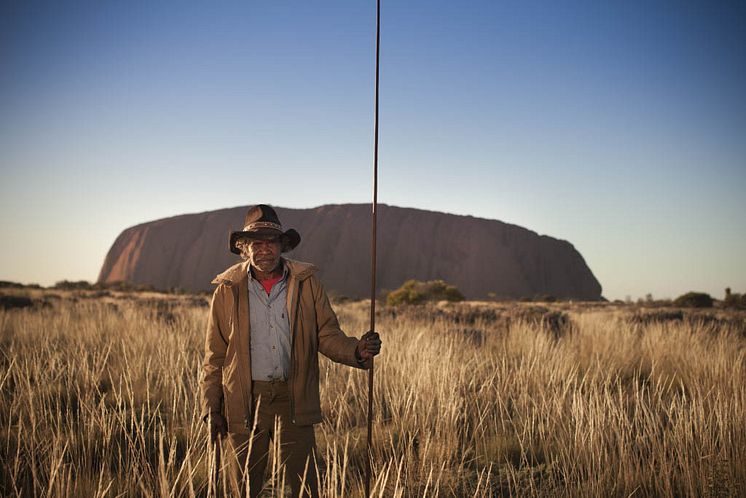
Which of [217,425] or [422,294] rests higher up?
[422,294]

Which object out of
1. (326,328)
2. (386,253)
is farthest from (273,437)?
(386,253)

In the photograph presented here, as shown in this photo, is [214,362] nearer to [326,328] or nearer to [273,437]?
[273,437]

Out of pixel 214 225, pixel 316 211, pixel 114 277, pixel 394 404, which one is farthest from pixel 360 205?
pixel 394 404

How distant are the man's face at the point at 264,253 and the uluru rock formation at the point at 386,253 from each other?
1840 inches

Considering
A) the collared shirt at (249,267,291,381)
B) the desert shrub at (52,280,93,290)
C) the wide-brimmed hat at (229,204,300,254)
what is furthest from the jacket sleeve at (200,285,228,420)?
the desert shrub at (52,280,93,290)

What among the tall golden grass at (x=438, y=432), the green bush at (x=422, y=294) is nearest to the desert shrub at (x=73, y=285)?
the green bush at (x=422, y=294)

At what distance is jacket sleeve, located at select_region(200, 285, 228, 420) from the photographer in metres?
2.22

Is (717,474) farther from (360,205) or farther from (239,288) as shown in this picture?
(360,205)

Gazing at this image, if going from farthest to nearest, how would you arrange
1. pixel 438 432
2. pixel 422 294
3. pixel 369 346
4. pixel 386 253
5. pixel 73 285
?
pixel 386 253, pixel 73 285, pixel 422 294, pixel 438 432, pixel 369 346

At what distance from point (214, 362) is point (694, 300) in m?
26.8

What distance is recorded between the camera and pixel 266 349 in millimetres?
2205

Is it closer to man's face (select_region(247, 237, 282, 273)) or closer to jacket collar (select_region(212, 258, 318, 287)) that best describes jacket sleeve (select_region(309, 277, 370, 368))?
jacket collar (select_region(212, 258, 318, 287))

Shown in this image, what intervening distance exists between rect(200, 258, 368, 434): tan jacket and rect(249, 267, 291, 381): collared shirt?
0.04m

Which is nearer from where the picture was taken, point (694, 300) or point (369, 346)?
point (369, 346)
